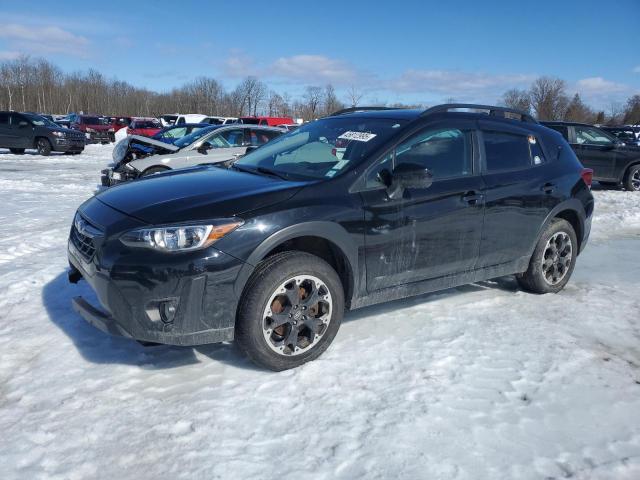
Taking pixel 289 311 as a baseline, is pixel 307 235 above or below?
above

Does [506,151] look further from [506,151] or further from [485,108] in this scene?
[485,108]

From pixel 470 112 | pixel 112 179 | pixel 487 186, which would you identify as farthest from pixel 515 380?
pixel 112 179

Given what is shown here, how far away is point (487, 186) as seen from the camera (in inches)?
177

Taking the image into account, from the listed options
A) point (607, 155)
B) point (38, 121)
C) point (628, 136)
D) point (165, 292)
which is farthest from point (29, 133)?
point (628, 136)

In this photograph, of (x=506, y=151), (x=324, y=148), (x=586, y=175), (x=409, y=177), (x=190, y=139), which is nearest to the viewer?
(x=409, y=177)

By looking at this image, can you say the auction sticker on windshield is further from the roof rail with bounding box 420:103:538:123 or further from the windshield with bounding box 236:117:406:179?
the roof rail with bounding box 420:103:538:123

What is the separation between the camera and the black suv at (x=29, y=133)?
67.7 ft

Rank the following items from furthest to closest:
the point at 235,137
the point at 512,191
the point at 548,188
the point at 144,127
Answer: the point at 144,127, the point at 235,137, the point at 548,188, the point at 512,191

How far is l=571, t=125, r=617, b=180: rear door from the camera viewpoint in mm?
13703

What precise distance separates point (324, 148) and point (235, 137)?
303 inches

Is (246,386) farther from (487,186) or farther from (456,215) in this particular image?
(487,186)

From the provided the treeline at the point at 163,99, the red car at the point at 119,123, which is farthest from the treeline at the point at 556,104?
the red car at the point at 119,123

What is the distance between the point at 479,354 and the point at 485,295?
A: 1.46 metres

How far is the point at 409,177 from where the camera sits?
376 cm
